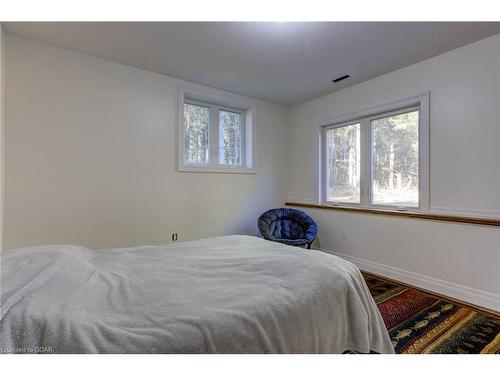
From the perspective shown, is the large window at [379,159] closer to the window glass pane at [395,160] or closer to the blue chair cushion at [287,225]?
the window glass pane at [395,160]

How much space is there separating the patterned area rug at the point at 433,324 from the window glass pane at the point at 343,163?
1.44 m

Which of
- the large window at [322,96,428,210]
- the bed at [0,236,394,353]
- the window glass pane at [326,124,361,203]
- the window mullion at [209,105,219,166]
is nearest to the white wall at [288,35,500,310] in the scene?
the large window at [322,96,428,210]

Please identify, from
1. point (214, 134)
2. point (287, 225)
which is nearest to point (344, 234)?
point (287, 225)

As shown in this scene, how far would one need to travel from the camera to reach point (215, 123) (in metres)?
3.62

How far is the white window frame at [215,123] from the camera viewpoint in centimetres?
314

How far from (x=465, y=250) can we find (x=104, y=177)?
3695 mm

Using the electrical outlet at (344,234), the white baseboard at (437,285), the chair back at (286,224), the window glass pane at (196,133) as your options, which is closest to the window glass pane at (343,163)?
the electrical outlet at (344,234)

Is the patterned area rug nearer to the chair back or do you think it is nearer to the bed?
the bed

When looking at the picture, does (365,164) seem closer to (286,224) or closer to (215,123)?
(286,224)

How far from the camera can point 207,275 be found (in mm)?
1326

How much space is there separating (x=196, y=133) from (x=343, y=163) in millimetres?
2176

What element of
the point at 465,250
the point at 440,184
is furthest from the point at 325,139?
the point at 465,250

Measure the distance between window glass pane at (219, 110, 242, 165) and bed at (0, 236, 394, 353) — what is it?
2281mm

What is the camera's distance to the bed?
82 centimetres
